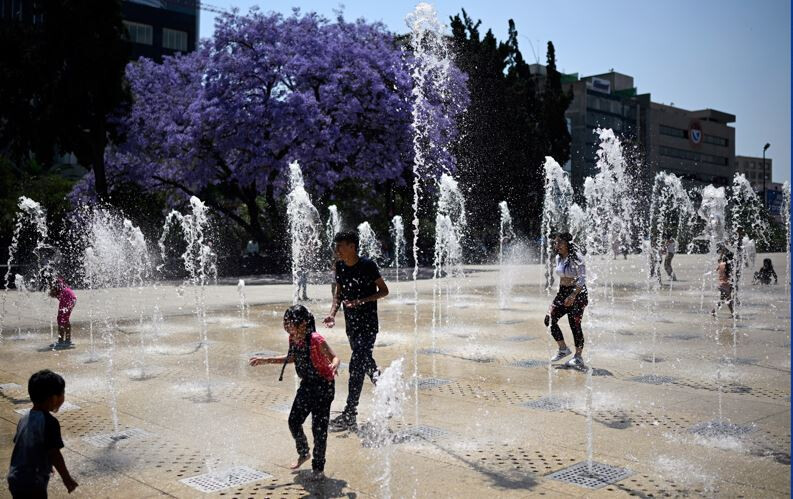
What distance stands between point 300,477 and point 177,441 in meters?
1.35

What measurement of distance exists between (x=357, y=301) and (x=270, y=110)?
855 inches

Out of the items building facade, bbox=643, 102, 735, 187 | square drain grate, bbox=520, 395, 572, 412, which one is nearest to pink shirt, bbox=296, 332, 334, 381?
square drain grate, bbox=520, 395, 572, 412

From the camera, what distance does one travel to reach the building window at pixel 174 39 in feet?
217

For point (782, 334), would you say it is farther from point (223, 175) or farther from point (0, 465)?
point (223, 175)

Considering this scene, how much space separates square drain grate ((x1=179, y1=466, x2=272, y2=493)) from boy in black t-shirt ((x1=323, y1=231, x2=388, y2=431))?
1181 millimetres

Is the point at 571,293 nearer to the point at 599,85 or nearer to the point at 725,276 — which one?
the point at 725,276

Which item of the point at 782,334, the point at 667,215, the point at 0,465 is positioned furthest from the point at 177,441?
the point at 667,215

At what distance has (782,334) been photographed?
1115 centimetres

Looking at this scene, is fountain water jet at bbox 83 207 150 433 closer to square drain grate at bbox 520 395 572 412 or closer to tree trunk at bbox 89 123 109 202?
tree trunk at bbox 89 123 109 202

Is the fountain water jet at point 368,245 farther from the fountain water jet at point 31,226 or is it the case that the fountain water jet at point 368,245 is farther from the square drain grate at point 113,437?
the square drain grate at point 113,437

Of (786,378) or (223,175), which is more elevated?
(223,175)

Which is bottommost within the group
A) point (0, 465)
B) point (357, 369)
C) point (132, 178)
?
point (0, 465)

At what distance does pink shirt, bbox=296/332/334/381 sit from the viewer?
4.74m

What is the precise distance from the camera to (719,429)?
5672mm
